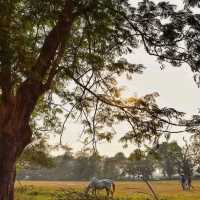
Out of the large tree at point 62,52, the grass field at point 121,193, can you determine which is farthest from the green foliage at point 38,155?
the large tree at point 62,52

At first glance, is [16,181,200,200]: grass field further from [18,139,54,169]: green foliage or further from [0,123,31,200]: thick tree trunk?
[0,123,31,200]: thick tree trunk

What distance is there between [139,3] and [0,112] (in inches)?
177

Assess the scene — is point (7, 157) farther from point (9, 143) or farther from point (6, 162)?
point (9, 143)

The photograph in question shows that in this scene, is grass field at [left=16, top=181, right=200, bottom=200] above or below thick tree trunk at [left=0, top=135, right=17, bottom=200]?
below

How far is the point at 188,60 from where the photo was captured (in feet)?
36.8

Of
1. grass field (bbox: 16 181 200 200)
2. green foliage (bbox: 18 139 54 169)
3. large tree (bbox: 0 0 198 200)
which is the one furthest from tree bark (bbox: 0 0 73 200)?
green foliage (bbox: 18 139 54 169)

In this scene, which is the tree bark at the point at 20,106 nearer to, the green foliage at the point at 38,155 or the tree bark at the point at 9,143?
the tree bark at the point at 9,143

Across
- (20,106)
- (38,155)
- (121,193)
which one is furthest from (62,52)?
(121,193)

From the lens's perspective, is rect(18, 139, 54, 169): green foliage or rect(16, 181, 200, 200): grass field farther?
rect(16, 181, 200, 200): grass field

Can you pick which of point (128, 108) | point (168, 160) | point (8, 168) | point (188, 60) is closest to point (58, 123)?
point (128, 108)

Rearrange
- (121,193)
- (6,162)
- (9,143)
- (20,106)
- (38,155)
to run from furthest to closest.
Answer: (121,193) → (38,155) → (20,106) → (9,143) → (6,162)

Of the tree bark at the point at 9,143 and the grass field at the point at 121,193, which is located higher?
the tree bark at the point at 9,143

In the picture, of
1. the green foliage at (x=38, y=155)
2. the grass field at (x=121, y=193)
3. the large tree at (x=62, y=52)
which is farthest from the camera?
the grass field at (x=121, y=193)

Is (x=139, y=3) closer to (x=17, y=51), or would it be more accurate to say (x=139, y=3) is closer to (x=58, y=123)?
(x=17, y=51)
